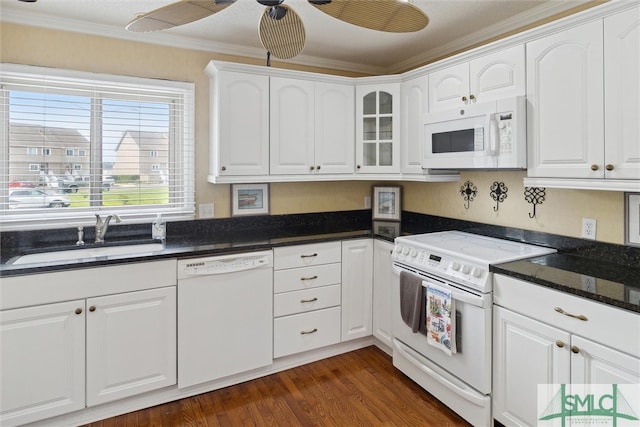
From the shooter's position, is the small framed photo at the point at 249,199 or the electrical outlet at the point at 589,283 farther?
the small framed photo at the point at 249,199

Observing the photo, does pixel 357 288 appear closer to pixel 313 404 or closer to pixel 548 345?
pixel 313 404

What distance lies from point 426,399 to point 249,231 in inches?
69.2

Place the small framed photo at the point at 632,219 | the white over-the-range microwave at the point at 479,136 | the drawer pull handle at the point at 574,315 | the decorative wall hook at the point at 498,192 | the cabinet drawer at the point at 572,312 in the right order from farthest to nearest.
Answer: the decorative wall hook at the point at 498,192, the white over-the-range microwave at the point at 479,136, the small framed photo at the point at 632,219, the drawer pull handle at the point at 574,315, the cabinet drawer at the point at 572,312

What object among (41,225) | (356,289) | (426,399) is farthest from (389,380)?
(41,225)

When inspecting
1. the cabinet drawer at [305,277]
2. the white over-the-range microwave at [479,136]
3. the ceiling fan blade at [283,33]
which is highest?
the ceiling fan blade at [283,33]

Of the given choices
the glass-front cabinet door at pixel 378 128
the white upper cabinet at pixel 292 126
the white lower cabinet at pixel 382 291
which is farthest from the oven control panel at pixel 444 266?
the white upper cabinet at pixel 292 126

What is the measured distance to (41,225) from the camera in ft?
7.99

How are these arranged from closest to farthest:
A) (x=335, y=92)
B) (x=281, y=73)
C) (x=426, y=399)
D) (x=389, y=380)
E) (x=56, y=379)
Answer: (x=56, y=379) < (x=426, y=399) < (x=389, y=380) < (x=281, y=73) < (x=335, y=92)

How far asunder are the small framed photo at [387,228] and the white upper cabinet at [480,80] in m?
0.97

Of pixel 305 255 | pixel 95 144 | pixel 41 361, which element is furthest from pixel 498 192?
pixel 41 361

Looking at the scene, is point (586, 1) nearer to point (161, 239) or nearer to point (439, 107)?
point (439, 107)

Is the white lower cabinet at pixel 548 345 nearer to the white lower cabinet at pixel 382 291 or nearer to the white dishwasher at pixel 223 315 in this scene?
Result: the white lower cabinet at pixel 382 291

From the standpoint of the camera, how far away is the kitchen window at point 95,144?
94.4 inches

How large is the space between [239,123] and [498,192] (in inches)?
74.9
